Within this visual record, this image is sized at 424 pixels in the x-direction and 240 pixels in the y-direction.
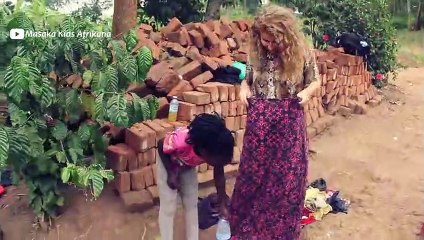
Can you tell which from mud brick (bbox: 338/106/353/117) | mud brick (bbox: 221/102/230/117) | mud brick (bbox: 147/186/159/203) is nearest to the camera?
mud brick (bbox: 147/186/159/203)

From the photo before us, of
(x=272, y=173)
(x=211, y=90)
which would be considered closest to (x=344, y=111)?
(x=211, y=90)

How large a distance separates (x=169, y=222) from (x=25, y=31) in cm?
146

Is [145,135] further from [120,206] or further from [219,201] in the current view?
[219,201]

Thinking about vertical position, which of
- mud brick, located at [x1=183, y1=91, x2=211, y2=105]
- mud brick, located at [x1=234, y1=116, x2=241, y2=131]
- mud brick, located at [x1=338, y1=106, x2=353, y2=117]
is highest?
mud brick, located at [x1=183, y1=91, x2=211, y2=105]

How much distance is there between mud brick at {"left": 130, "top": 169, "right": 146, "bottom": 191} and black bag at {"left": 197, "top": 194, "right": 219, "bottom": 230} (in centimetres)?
44

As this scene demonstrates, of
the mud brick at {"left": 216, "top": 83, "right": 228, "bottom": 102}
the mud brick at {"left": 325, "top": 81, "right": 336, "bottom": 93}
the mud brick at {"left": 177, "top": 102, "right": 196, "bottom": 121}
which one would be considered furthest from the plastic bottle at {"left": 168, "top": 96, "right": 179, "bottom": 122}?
→ the mud brick at {"left": 325, "top": 81, "right": 336, "bottom": 93}

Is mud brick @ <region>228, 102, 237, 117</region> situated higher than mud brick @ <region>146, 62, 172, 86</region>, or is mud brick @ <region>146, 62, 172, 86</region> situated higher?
mud brick @ <region>146, 62, 172, 86</region>

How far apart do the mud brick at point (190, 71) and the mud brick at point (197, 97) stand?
30cm

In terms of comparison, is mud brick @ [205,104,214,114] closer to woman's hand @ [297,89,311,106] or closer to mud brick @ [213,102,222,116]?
mud brick @ [213,102,222,116]

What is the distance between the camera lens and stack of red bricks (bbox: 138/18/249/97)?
13.9 ft

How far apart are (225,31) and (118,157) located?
245 cm

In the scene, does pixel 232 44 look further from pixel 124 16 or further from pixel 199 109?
pixel 199 109

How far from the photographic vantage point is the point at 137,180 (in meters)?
3.75

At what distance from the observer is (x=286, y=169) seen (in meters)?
3.01
